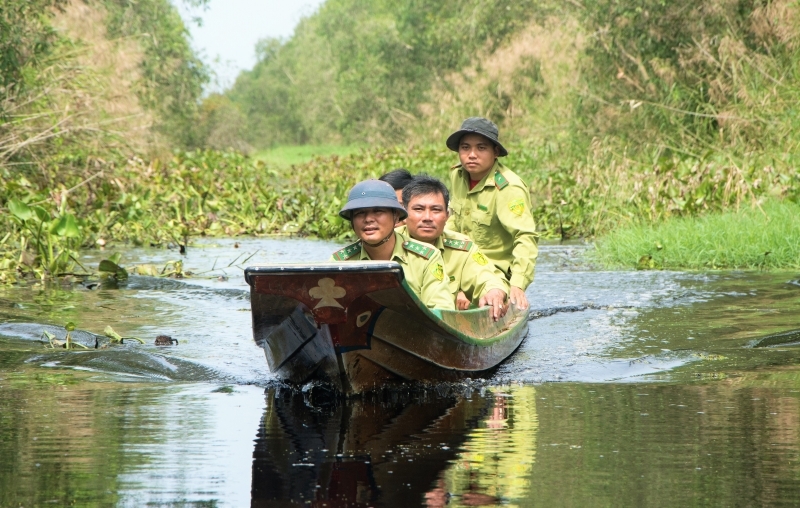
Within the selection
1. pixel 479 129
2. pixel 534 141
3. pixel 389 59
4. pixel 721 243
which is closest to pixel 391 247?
pixel 479 129

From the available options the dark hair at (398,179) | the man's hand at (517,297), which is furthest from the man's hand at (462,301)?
the dark hair at (398,179)

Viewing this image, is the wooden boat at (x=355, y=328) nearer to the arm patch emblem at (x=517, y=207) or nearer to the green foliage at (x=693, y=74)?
the arm patch emblem at (x=517, y=207)

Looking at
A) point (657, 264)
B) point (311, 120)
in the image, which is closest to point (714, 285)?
point (657, 264)

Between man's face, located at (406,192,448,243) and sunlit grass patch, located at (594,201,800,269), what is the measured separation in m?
4.89

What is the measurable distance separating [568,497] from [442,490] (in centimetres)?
41

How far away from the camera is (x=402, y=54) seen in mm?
36594

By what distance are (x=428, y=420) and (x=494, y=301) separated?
4.38ft

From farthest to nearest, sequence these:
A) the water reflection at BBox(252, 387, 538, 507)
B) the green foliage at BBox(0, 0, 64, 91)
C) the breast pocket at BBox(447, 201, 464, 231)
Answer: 1. the green foliage at BBox(0, 0, 64, 91)
2. the breast pocket at BBox(447, 201, 464, 231)
3. the water reflection at BBox(252, 387, 538, 507)

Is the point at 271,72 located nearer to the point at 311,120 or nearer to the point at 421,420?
the point at 311,120

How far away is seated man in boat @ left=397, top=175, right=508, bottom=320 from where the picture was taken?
20.0 feet

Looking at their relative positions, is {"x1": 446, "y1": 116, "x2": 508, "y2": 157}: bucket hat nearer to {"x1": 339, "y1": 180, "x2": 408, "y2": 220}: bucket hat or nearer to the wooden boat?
the wooden boat

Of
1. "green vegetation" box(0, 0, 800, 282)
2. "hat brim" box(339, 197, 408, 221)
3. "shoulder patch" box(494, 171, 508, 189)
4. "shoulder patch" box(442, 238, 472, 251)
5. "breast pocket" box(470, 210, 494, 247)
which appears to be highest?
"green vegetation" box(0, 0, 800, 282)

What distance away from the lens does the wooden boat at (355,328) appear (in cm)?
460

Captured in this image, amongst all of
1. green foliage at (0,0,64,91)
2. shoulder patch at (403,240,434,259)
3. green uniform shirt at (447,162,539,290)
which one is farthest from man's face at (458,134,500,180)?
green foliage at (0,0,64,91)
